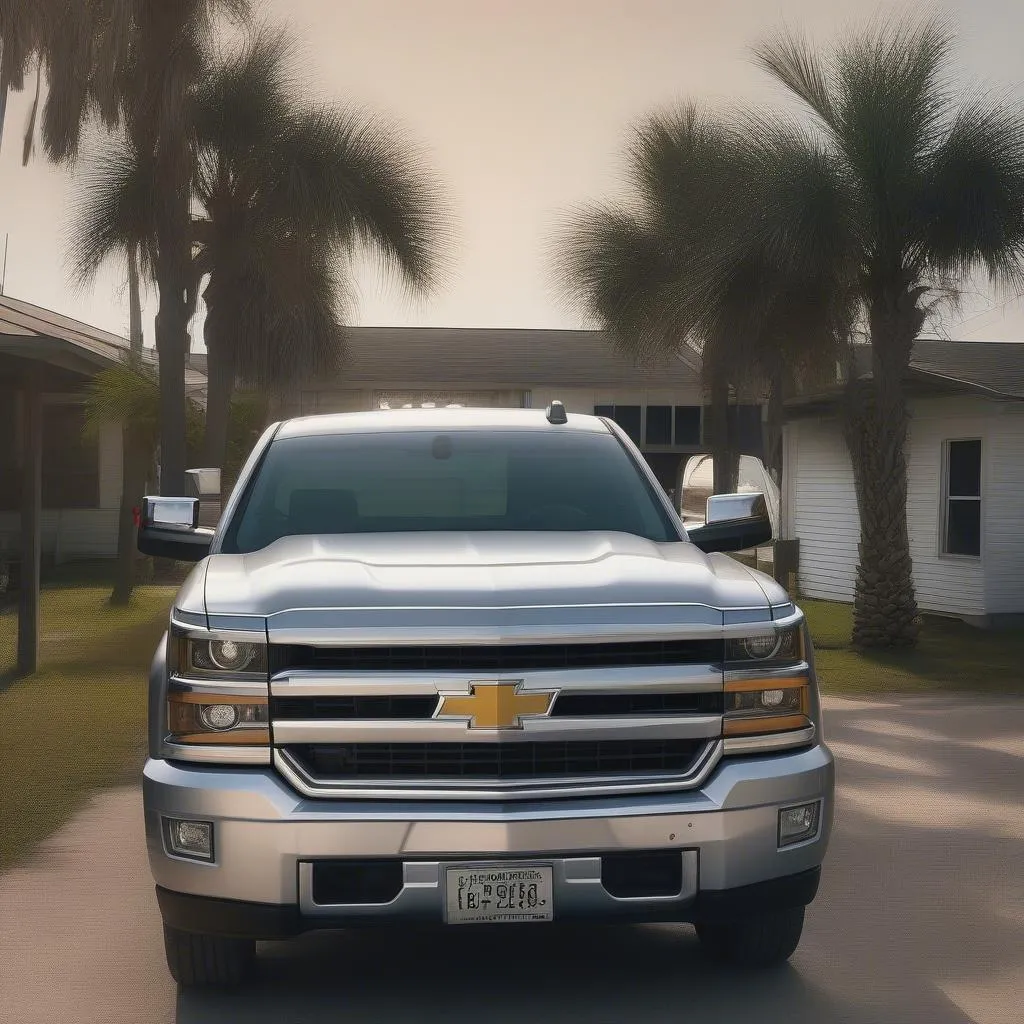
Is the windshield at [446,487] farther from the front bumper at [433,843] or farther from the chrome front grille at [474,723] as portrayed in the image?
the front bumper at [433,843]

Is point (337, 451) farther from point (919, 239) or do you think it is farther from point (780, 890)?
point (919, 239)

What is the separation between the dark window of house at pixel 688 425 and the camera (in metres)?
42.3

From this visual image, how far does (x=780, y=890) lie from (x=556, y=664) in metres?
→ 0.92

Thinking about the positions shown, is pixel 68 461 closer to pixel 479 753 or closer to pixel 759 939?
pixel 759 939

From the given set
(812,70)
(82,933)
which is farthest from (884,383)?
(82,933)

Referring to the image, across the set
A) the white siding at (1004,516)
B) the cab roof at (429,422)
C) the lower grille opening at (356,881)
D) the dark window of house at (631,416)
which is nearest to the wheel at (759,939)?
the lower grille opening at (356,881)

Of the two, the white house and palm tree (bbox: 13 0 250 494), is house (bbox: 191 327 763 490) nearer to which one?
the white house

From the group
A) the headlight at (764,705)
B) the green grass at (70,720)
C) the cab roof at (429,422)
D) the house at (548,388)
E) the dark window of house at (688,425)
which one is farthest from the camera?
the dark window of house at (688,425)

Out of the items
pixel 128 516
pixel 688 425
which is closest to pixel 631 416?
pixel 688 425

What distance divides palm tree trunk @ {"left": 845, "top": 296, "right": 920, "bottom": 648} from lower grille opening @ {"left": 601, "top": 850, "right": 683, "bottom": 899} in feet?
43.4

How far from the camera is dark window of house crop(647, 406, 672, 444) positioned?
4216 centimetres

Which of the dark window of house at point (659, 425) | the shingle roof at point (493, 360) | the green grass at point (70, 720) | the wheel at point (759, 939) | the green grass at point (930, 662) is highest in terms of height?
the shingle roof at point (493, 360)

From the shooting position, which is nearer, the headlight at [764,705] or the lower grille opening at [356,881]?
the lower grille opening at [356,881]

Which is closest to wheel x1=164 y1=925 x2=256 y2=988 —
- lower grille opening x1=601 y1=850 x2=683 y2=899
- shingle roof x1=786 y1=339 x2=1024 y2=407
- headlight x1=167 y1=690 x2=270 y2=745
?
headlight x1=167 y1=690 x2=270 y2=745
